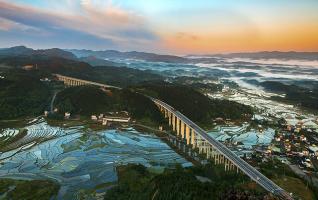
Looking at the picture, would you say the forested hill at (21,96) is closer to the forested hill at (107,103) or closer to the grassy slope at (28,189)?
the forested hill at (107,103)

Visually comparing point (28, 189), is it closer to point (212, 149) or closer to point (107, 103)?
point (212, 149)

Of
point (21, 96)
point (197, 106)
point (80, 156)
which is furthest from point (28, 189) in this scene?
point (21, 96)

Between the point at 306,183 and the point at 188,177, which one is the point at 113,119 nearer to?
the point at 188,177

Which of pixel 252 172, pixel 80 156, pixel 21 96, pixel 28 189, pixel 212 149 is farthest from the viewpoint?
pixel 21 96

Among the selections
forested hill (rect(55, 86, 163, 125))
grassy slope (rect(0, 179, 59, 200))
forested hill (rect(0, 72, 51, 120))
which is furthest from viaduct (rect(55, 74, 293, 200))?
forested hill (rect(0, 72, 51, 120))

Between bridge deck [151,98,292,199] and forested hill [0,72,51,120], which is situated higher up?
forested hill [0,72,51,120]

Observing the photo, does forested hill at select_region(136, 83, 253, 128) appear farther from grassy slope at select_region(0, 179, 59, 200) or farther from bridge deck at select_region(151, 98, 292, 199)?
grassy slope at select_region(0, 179, 59, 200)

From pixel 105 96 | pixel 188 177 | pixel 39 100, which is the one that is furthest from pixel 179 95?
pixel 188 177
